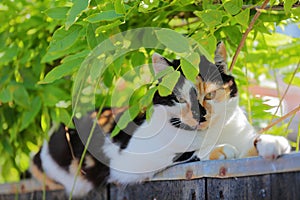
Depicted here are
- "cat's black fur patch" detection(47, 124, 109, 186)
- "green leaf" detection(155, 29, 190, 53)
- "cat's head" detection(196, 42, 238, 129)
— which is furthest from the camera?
"cat's black fur patch" detection(47, 124, 109, 186)

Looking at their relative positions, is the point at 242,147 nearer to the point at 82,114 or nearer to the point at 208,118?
the point at 208,118

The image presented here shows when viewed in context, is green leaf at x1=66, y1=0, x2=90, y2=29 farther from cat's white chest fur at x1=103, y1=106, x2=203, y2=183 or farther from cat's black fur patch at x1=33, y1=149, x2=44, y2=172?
cat's black fur patch at x1=33, y1=149, x2=44, y2=172

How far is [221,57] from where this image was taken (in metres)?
1.51

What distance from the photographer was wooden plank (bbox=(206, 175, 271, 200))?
3.80ft

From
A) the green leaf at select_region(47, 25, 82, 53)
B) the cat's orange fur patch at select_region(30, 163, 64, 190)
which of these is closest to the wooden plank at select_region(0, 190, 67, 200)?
the cat's orange fur patch at select_region(30, 163, 64, 190)

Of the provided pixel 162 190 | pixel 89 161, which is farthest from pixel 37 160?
pixel 162 190

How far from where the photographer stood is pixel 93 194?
1650mm

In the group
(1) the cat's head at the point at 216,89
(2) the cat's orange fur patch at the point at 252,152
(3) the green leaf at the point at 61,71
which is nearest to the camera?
(3) the green leaf at the point at 61,71

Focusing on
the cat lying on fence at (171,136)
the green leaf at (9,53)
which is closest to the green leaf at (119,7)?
the cat lying on fence at (171,136)

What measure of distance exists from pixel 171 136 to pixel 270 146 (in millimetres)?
478

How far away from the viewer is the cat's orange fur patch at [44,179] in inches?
70.1

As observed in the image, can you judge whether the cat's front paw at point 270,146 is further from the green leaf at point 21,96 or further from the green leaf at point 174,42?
the green leaf at point 21,96

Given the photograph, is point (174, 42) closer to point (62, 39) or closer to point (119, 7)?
point (119, 7)

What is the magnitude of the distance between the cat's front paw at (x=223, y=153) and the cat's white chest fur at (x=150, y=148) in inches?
4.6
